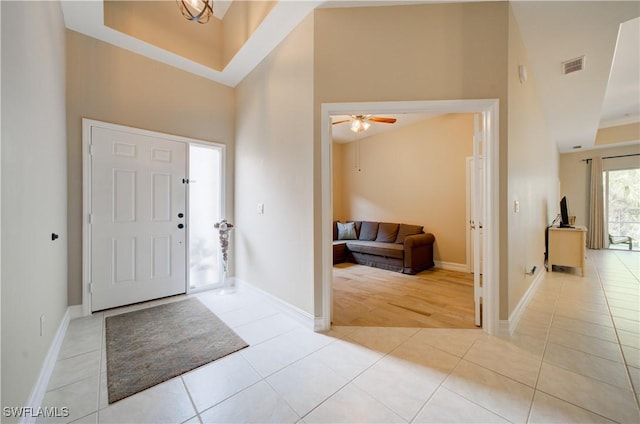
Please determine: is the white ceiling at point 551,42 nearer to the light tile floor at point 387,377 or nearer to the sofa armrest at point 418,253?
the sofa armrest at point 418,253

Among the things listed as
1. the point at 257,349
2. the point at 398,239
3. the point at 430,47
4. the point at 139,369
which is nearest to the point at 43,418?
the point at 139,369

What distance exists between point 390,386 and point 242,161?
3.17 m

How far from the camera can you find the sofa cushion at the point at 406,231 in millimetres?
4953

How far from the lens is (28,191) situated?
1487mm

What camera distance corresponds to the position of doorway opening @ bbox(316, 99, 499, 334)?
221 centimetres

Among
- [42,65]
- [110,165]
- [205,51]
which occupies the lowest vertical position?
[110,165]

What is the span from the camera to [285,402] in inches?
58.7

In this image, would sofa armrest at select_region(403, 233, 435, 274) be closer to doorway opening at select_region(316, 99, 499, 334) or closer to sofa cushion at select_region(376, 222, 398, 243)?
sofa cushion at select_region(376, 222, 398, 243)

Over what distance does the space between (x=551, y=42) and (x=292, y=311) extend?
4.11 metres

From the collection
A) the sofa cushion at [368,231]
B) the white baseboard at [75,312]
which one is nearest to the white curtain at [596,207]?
the sofa cushion at [368,231]

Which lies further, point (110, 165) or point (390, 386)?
point (110, 165)

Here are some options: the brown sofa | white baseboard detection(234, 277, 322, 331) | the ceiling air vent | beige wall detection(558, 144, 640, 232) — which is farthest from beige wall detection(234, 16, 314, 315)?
beige wall detection(558, 144, 640, 232)

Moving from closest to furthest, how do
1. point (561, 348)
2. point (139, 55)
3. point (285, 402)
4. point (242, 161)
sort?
point (285, 402) < point (561, 348) < point (139, 55) < point (242, 161)

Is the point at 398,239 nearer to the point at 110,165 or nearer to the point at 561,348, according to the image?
the point at 561,348
